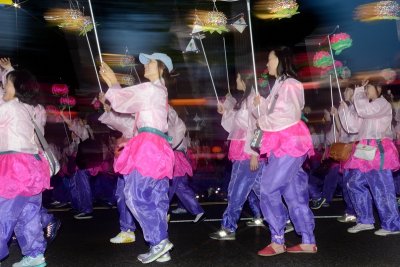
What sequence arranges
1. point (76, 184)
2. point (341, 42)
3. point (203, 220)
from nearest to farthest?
point (341, 42) < point (203, 220) < point (76, 184)

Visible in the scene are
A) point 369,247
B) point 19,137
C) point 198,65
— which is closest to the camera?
point 19,137

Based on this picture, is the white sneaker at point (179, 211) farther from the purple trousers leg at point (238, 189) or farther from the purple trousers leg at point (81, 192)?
the purple trousers leg at point (238, 189)

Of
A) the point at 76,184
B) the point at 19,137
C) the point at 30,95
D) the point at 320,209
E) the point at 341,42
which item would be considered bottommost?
the point at 320,209

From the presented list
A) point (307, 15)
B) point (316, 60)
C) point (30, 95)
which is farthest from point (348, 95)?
point (307, 15)

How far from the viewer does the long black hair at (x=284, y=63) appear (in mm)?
4328

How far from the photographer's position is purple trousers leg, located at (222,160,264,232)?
5.13m

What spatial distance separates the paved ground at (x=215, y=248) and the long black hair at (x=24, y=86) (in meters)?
1.49

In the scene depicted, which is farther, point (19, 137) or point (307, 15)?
point (307, 15)

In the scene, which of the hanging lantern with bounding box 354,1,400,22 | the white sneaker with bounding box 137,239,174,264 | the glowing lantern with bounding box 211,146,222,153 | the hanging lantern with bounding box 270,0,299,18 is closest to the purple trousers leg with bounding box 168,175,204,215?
the white sneaker with bounding box 137,239,174,264

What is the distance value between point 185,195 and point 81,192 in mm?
1892

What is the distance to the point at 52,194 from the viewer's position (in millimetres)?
9344

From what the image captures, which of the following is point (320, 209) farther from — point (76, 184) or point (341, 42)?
point (76, 184)

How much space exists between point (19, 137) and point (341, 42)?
3900 mm

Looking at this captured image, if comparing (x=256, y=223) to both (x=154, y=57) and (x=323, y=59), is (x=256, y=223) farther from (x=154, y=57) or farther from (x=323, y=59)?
(x=154, y=57)
